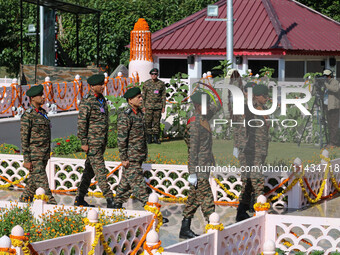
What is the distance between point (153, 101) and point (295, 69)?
1084cm

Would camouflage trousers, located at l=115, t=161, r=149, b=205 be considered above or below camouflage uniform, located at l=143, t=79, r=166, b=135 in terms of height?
below

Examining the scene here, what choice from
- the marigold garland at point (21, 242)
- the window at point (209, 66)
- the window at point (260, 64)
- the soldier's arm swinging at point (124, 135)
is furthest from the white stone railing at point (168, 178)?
the window at point (209, 66)

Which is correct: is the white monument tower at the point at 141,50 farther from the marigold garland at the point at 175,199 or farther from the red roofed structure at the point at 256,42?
the marigold garland at the point at 175,199

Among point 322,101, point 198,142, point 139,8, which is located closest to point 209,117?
point 198,142

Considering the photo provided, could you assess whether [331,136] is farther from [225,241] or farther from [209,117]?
[225,241]

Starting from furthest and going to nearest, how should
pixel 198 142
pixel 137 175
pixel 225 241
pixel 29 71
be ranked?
pixel 29 71 < pixel 137 175 < pixel 198 142 < pixel 225 241

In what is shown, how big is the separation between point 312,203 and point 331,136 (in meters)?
3.65

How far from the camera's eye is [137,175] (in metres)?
10.5

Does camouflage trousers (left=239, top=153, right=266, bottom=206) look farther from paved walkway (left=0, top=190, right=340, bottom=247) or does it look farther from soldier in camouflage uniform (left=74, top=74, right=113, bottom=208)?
soldier in camouflage uniform (left=74, top=74, right=113, bottom=208)

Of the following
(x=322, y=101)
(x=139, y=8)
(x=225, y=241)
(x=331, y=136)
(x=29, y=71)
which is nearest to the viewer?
(x=225, y=241)

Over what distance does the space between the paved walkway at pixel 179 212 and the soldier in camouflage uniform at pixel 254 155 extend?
442 millimetres

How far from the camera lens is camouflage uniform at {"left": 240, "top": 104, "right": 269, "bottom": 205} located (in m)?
10.7

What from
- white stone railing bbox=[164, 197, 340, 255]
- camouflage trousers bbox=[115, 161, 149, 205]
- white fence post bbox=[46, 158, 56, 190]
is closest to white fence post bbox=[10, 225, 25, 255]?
white stone railing bbox=[164, 197, 340, 255]

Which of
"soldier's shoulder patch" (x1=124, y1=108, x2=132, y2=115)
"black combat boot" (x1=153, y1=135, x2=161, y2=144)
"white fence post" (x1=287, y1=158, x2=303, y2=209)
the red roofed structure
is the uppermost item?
the red roofed structure
